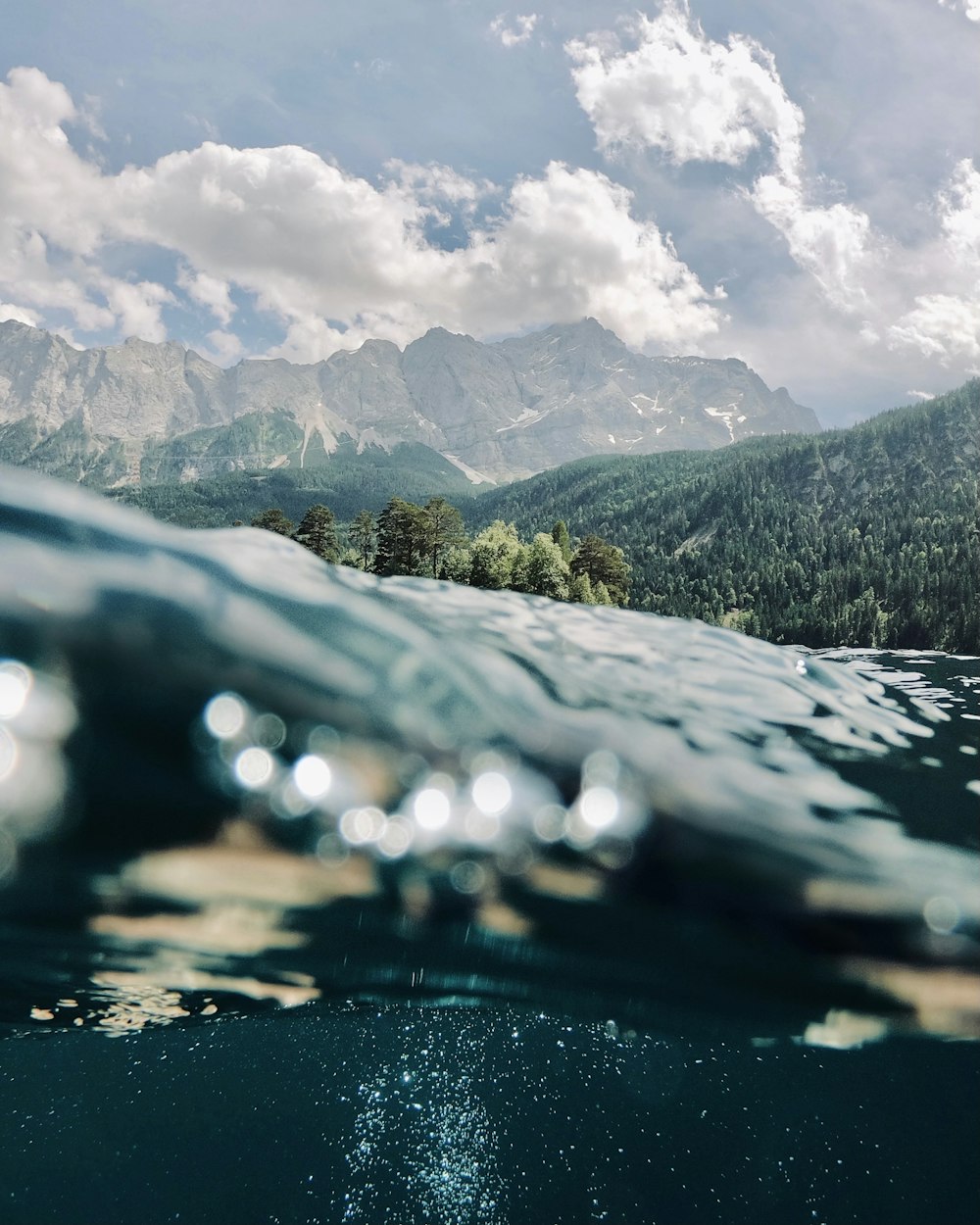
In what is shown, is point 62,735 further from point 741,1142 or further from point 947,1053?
point 947,1053

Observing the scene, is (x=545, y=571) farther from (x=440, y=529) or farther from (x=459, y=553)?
(x=440, y=529)

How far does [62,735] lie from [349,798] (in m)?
1.70

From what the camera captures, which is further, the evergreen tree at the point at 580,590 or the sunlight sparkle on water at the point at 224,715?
the evergreen tree at the point at 580,590

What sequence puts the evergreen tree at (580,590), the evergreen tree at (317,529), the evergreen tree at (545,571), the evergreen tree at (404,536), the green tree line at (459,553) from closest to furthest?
the evergreen tree at (545,571), the green tree line at (459,553), the evergreen tree at (580,590), the evergreen tree at (404,536), the evergreen tree at (317,529)

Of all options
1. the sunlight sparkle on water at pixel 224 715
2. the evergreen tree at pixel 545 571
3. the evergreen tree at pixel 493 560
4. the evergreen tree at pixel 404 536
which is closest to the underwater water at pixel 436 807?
the sunlight sparkle on water at pixel 224 715

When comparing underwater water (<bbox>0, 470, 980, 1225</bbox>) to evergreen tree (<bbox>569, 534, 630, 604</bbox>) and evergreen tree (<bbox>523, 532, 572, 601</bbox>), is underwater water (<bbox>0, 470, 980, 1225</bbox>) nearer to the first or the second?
evergreen tree (<bbox>523, 532, 572, 601</bbox>)

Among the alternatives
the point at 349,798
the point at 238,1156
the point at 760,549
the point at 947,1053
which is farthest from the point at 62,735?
the point at 760,549

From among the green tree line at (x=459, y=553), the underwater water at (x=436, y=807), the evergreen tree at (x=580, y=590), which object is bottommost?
the underwater water at (x=436, y=807)

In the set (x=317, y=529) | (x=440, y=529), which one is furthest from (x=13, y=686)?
(x=317, y=529)

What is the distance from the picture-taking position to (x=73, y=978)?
503cm

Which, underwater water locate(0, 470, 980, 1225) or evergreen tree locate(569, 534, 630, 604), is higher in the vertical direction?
evergreen tree locate(569, 534, 630, 604)

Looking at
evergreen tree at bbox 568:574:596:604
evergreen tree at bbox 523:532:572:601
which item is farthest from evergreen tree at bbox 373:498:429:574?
evergreen tree at bbox 568:574:596:604

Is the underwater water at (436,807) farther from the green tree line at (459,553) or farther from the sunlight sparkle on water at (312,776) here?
the green tree line at (459,553)

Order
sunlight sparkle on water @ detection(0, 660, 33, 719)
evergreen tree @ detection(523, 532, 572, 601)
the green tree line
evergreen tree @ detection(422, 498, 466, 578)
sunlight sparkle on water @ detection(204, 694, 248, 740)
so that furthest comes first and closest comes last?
evergreen tree @ detection(422, 498, 466, 578), the green tree line, evergreen tree @ detection(523, 532, 572, 601), sunlight sparkle on water @ detection(204, 694, 248, 740), sunlight sparkle on water @ detection(0, 660, 33, 719)
